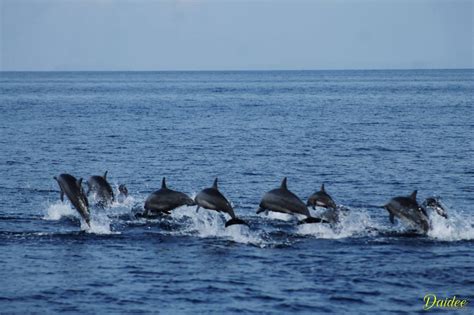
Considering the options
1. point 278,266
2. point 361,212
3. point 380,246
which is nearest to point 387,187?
→ point 361,212

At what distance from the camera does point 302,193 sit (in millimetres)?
34906

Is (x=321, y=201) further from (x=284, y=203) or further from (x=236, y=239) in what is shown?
(x=236, y=239)

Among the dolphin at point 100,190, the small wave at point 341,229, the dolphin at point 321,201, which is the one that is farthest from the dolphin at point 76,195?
the dolphin at point 321,201

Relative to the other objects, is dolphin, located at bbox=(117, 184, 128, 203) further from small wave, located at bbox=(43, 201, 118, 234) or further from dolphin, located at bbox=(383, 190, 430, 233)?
dolphin, located at bbox=(383, 190, 430, 233)

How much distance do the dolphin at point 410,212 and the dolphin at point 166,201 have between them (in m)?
6.88

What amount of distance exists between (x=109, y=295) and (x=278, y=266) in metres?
5.07

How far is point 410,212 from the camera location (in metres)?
24.9

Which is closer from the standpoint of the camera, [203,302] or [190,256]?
[203,302]

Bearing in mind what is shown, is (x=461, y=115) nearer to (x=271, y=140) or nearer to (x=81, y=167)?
(x=271, y=140)

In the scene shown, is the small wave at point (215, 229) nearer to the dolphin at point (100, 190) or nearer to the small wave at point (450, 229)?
the dolphin at point (100, 190)

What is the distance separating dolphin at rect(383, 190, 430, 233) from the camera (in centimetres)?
2489

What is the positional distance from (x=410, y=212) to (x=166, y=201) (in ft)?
27.3

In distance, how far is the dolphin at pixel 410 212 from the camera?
81.7 ft

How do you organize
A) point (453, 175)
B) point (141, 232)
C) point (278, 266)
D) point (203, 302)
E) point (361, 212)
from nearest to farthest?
point (203, 302) → point (278, 266) → point (141, 232) → point (361, 212) → point (453, 175)
